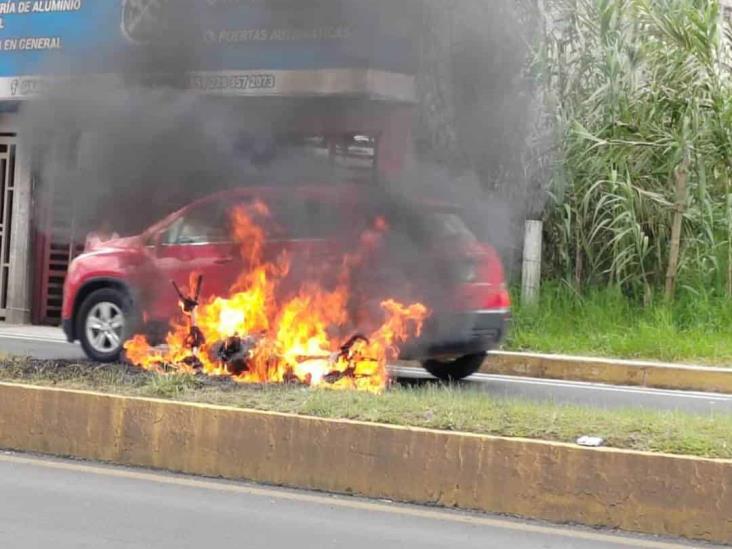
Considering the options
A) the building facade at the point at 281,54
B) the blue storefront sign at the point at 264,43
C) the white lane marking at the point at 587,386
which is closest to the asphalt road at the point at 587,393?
the white lane marking at the point at 587,386

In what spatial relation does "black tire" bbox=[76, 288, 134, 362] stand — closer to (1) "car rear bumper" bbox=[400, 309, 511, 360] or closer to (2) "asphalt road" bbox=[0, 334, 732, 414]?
(2) "asphalt road" bbox=[0, 334, 732, 414]

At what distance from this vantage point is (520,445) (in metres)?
4.95

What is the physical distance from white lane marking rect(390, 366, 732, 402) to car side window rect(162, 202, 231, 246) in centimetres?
196

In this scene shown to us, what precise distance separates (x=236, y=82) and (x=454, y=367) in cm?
313

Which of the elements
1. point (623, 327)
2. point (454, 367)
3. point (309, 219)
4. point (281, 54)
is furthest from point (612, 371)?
point (281, 54)

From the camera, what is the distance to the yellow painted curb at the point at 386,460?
469 cm

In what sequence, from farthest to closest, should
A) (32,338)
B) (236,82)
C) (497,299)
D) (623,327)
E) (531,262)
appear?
(32,338) < (531,262) < (623,327) < (236,82) < (497,299)

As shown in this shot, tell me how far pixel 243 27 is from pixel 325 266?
8.08 feet

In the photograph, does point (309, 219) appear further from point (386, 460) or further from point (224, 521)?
point (224, 521)

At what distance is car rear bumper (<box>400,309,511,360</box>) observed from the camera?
859cm

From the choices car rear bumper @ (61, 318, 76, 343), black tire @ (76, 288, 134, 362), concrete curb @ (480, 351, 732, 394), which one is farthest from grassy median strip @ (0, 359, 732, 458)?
concrete curb @ (480, 351, 732, 394)

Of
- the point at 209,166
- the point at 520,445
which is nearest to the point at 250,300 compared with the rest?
the point at 209,166

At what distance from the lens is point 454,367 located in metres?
9.71

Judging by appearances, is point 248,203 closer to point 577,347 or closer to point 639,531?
point 577,347
